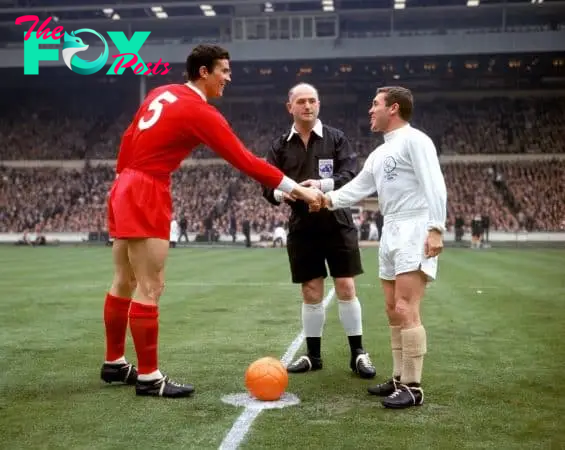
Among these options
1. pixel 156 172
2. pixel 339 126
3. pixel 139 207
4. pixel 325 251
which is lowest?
pixel 325 251

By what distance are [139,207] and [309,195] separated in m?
1.34

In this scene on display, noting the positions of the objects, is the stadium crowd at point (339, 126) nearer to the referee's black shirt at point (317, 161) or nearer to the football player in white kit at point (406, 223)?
the referee's black shirt at point (317, 161)

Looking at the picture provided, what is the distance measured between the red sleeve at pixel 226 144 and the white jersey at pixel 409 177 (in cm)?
83

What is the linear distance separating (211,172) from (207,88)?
4255cm

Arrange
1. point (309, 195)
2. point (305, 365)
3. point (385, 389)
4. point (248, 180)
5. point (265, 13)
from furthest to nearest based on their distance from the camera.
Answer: point (265, 13) < point (248, 180) < point (305, 365) < point (309, 195) < point (385, 389)

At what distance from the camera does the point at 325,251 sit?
21.6 feet

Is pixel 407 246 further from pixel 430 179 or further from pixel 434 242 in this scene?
pixel 430 179

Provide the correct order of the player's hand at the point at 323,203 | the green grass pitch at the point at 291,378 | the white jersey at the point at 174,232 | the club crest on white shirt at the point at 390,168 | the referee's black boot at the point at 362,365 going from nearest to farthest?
the green grass pitch at the point at 291,378
the club crest on white shirt at the point at 390,168
the player's hand at the point at 323,203
the referee's black boot at the point at 362,365
the white jersey at the point at 174,232

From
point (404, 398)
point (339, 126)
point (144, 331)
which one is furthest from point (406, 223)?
point (339, 126)

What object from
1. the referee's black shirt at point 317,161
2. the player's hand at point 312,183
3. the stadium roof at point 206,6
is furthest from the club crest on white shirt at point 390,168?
the stadium roof at point 206,6

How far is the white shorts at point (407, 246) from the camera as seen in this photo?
5094 mm

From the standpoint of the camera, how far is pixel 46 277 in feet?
56.4

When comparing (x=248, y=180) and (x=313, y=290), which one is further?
(x=248, y=180)

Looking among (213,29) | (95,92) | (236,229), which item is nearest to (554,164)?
(236,229)
